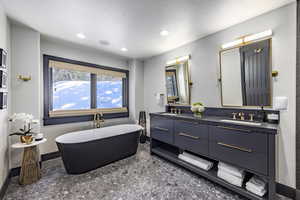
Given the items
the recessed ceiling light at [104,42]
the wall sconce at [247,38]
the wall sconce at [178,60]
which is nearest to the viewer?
the wall sconce at [247,38]

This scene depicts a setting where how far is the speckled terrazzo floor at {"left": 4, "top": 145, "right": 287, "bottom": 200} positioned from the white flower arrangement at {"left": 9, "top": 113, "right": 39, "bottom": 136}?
2.57ft

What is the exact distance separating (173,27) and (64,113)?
9.78 ft

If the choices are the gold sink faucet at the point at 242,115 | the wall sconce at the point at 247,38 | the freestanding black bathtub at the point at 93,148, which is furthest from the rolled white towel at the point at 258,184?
the freestanding black bathtub at the point at 93,148

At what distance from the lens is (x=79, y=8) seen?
67.7 inches

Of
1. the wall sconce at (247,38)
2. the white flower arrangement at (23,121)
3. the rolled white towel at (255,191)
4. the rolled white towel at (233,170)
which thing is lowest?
the rolled white towel at (255,191)

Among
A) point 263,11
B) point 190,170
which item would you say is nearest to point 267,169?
point 190,170

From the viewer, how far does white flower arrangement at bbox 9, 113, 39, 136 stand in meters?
1.93

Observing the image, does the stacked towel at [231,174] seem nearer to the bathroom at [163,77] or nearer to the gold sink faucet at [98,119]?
the bathroom at [163,77]

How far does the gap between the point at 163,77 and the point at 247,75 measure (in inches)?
75.4

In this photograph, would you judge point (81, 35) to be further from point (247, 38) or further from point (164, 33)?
point (247, 38)

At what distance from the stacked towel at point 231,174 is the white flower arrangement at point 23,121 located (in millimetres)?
3013

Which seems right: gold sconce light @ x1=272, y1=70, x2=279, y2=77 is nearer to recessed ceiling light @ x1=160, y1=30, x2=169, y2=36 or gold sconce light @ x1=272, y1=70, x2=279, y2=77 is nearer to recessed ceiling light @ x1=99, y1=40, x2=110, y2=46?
recessed ceiling light @ x1=160, y1=30, x2=169, y2=36

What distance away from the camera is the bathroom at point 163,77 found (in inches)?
65.5

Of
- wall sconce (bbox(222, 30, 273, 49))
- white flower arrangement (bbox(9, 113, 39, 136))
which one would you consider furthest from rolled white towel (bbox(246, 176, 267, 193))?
white flower arrangement (bbox(9, 113, 39, 136))
